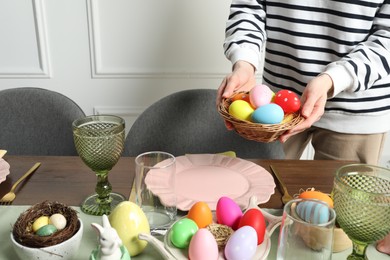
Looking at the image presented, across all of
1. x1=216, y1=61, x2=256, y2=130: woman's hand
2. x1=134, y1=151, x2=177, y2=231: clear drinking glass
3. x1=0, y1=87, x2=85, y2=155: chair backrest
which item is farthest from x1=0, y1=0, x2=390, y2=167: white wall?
x1=134, y1=151, x2=177, y2=231: clear drinking glass

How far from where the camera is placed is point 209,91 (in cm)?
138

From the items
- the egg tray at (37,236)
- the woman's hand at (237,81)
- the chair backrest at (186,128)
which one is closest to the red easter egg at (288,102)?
the woman's hand at (237,81)

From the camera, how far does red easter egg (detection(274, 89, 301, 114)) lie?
102cm

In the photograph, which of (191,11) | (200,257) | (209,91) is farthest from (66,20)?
(200,257)

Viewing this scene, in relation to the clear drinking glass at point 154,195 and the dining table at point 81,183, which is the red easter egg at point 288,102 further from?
the clear drinking glass at point 154,195

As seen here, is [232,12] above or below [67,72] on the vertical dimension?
above

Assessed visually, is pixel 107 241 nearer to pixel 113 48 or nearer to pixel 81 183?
pixel 81 183

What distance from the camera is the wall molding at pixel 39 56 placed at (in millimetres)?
1896

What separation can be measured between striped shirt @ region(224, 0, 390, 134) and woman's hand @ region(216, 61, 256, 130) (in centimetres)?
3

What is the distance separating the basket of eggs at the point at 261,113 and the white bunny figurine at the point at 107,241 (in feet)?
1.28

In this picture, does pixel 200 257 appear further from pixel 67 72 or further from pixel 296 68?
pixel 67 72

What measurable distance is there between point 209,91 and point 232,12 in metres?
0.25

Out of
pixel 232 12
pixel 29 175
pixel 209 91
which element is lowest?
pixel 29 175

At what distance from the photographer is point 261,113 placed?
3.20ft
